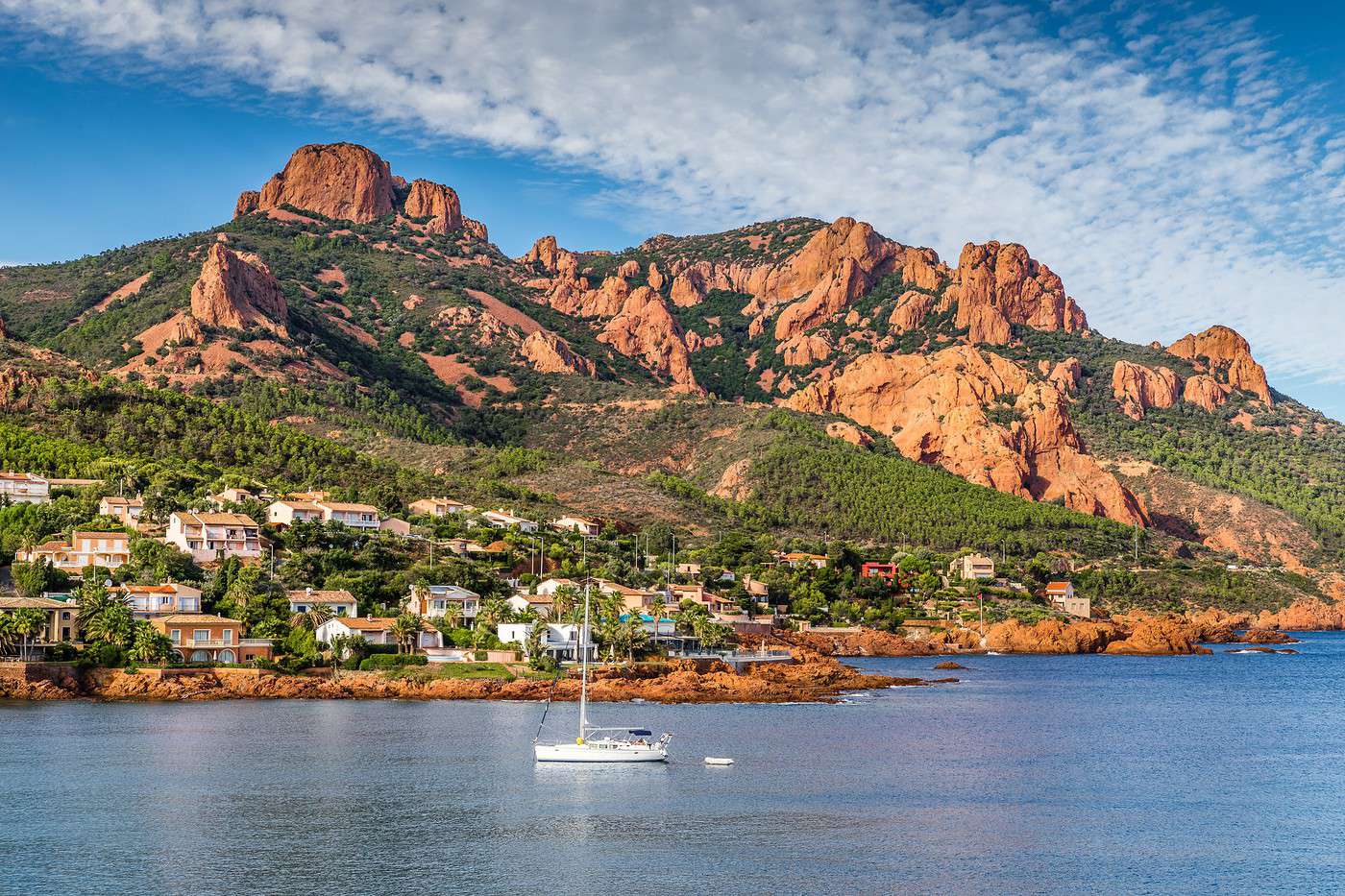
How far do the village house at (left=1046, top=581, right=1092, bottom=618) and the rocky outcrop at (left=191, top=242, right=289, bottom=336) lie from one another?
99.8 meters

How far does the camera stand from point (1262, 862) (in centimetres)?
4041

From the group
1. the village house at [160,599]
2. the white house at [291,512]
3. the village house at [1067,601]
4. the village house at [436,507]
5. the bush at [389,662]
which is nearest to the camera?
the village house at [160,599]

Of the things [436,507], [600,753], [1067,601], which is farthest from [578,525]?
[600,753]

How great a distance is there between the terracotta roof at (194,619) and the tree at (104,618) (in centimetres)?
175

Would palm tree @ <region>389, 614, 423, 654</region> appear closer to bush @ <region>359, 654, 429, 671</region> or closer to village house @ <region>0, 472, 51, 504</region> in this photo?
bush @ <region>359, 654, 429, 671</region>

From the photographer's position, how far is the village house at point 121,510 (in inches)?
3644

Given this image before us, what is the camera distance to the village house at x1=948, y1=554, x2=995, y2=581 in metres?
132

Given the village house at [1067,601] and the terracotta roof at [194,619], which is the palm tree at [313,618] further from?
the village house at [1067,601]

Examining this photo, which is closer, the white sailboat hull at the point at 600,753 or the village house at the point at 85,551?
the white sailboat hull at the point at 600,753

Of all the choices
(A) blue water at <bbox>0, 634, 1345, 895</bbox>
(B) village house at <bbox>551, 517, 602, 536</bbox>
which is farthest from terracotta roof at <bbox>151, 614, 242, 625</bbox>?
(B) village house at <bbox>551, 517, 602, 536</bbox>

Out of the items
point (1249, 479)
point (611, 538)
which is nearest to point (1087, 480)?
point (1249, 479)

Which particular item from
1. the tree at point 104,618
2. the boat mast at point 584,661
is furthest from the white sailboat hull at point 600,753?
the tree at point 104,618

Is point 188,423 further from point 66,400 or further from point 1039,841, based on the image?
point 1039,841

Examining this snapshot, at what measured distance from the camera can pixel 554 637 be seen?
81.9m
